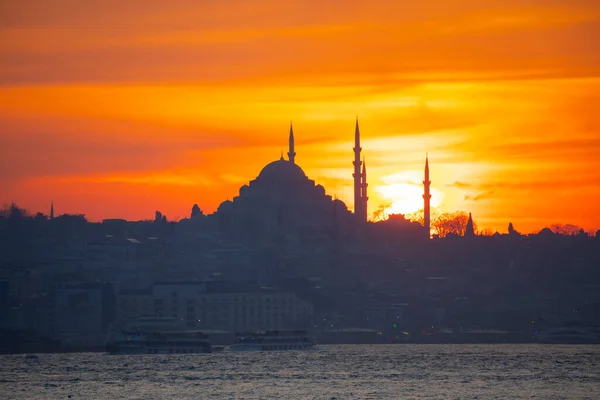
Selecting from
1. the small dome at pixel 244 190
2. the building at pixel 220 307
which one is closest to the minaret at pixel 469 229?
the small dome at pixel 244 190

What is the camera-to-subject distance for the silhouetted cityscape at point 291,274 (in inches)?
5103

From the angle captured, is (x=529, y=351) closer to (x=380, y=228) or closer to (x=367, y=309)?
(x=367, y=309)

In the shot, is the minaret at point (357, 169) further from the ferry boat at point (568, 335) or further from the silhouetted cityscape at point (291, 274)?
the ferry boat at point (568, 335)

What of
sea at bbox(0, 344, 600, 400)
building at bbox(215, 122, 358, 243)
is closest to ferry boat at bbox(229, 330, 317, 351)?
sea at bbox(0, 344, 600, 400)

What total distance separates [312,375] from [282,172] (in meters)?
95.1

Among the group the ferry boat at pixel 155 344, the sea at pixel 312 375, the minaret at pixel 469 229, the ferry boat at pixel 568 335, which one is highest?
the minaret at pixel 469 229

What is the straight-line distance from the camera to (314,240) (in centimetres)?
16962

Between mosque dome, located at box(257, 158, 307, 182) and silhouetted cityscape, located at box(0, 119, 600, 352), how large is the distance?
183 mm

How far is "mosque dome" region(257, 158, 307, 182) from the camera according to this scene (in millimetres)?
175000

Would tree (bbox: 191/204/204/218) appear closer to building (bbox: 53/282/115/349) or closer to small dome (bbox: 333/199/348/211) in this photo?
small dome (bbox: 333/199/348/211)

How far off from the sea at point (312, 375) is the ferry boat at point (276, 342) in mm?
2942

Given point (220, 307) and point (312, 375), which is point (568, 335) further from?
point (312, 375)

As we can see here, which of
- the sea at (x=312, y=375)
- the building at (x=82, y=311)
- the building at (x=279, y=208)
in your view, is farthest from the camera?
the building at (x=279, y=208)

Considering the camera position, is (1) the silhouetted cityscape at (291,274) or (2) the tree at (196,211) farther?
(2) the tree at (196,211)
